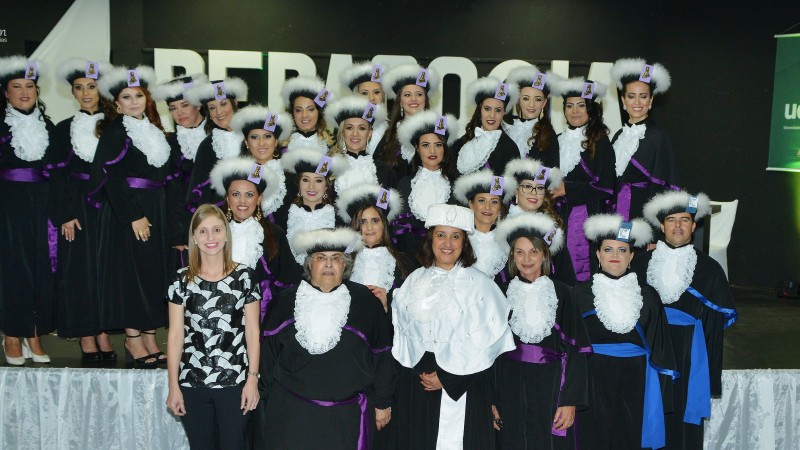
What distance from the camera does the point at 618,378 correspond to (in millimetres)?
4293

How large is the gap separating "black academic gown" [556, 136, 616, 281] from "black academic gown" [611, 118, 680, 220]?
0.12 meters

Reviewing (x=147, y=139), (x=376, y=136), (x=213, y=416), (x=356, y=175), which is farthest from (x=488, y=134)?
(x=213, y=416)

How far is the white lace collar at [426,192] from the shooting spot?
4977 millimetres

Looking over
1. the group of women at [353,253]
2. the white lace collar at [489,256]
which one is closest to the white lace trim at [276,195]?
the group of women at [353,253]

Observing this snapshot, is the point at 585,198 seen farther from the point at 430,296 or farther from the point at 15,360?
the point at 15,360

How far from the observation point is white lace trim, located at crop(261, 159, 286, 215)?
4738 millimetres

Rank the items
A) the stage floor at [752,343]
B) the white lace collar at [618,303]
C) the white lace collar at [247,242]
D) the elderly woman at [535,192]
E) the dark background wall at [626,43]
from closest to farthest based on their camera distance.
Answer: the white lace collar at [618,303]
the white lace collar at [247,242]
the elderly woman at [535,192]
the stage floor at [752,343]
the dark background wall at [626,43]

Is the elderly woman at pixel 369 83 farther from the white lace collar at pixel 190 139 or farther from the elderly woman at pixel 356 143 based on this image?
the white lace collar at pixel 190 139

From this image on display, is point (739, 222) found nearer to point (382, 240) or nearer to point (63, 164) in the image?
point (382, 240)

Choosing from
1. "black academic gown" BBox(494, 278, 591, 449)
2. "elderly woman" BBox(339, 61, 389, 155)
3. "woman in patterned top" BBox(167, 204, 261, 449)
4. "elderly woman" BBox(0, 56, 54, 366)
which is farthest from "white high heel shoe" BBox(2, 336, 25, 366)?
"black academic gown" BBox(494, 278, 591, 449)

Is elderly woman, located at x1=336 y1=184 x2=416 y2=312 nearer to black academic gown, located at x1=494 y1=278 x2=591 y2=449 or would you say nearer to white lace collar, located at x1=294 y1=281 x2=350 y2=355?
white lace collar, located at x1=294 y1=281 x2=350 y2=355

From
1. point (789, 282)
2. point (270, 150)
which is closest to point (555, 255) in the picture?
point (270, 150)

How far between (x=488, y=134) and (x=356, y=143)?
856mm

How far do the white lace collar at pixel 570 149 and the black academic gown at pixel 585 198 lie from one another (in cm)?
3
